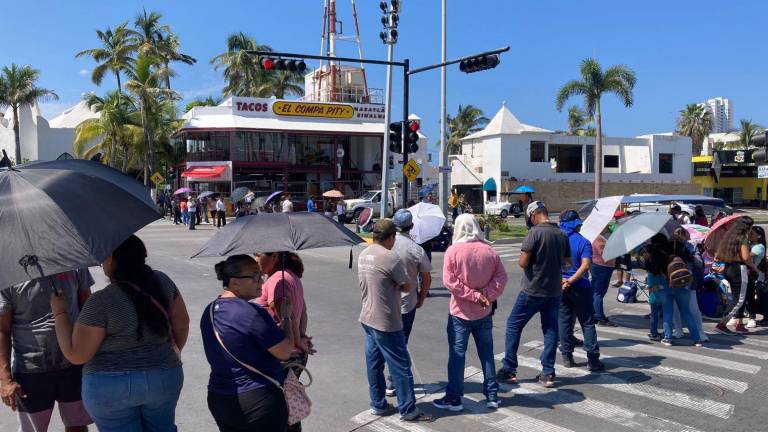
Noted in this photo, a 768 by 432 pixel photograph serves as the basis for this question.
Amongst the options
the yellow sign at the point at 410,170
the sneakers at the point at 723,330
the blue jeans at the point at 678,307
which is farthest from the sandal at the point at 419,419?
the yellow sign at the point at 410,170

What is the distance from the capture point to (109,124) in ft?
130

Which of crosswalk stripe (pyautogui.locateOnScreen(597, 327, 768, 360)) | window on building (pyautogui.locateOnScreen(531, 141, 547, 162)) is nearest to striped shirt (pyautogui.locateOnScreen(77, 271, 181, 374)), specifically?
crosswalk stripe (pyautogui.locateOnScreen(597, 327, 768, 360))

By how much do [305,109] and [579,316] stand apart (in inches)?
1408

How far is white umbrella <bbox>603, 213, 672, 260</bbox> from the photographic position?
774cm

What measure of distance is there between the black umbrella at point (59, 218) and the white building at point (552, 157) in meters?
43.8

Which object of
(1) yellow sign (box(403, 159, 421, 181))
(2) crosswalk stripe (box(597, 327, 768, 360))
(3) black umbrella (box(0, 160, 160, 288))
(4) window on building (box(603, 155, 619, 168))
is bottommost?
(2) crosswalk stripe (box(597, 327, 768, 360))

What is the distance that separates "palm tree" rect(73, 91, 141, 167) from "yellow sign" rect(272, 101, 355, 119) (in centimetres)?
989

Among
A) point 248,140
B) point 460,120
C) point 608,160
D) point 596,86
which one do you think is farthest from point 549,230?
point 460,120

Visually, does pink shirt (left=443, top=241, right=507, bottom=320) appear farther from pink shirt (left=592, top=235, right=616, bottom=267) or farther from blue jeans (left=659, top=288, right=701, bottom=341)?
pink shirt (left=592, top=235, right=616, bottom=267)

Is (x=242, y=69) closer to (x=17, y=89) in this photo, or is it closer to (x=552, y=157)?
(x=17, y=89)

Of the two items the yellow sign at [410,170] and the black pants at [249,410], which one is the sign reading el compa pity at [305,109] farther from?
the black pants at [249,410]

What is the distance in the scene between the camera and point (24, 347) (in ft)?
12.4

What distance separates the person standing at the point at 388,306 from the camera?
5.25 meters

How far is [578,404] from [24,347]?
4647 mm
